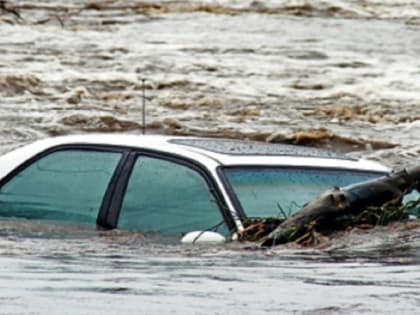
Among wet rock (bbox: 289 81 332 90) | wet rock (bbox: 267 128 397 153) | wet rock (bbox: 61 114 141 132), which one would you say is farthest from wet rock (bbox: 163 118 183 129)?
wet rock (bbox: 289 81 332 90)

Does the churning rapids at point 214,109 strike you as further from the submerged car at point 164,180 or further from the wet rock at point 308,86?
the submerged car at point 164,180

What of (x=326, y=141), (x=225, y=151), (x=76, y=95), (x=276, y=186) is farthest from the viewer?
(x=76, y=95)

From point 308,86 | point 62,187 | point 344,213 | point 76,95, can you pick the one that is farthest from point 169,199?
point 308,86

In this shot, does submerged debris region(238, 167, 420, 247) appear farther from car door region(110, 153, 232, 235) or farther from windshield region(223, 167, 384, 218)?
car door region(110, 153, 232, 235)

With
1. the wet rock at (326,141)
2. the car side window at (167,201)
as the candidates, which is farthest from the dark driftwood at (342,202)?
the wet rock at (326,141)

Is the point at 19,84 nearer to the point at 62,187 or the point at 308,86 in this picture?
the point at 308,86

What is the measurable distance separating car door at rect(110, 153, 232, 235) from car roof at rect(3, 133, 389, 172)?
89 millimetres

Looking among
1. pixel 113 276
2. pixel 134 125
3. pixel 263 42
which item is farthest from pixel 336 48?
pixel 113 276

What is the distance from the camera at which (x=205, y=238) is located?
8.31 metres

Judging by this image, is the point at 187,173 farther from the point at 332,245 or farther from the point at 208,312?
the point at 208,312

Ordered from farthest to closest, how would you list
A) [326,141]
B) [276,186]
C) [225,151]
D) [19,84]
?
[19,84]
[326,141]
[225,151]
[276,186]

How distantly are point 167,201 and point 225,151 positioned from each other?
0.50 meters

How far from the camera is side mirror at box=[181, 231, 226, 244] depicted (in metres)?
8.29

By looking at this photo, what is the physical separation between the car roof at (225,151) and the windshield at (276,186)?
59mm
